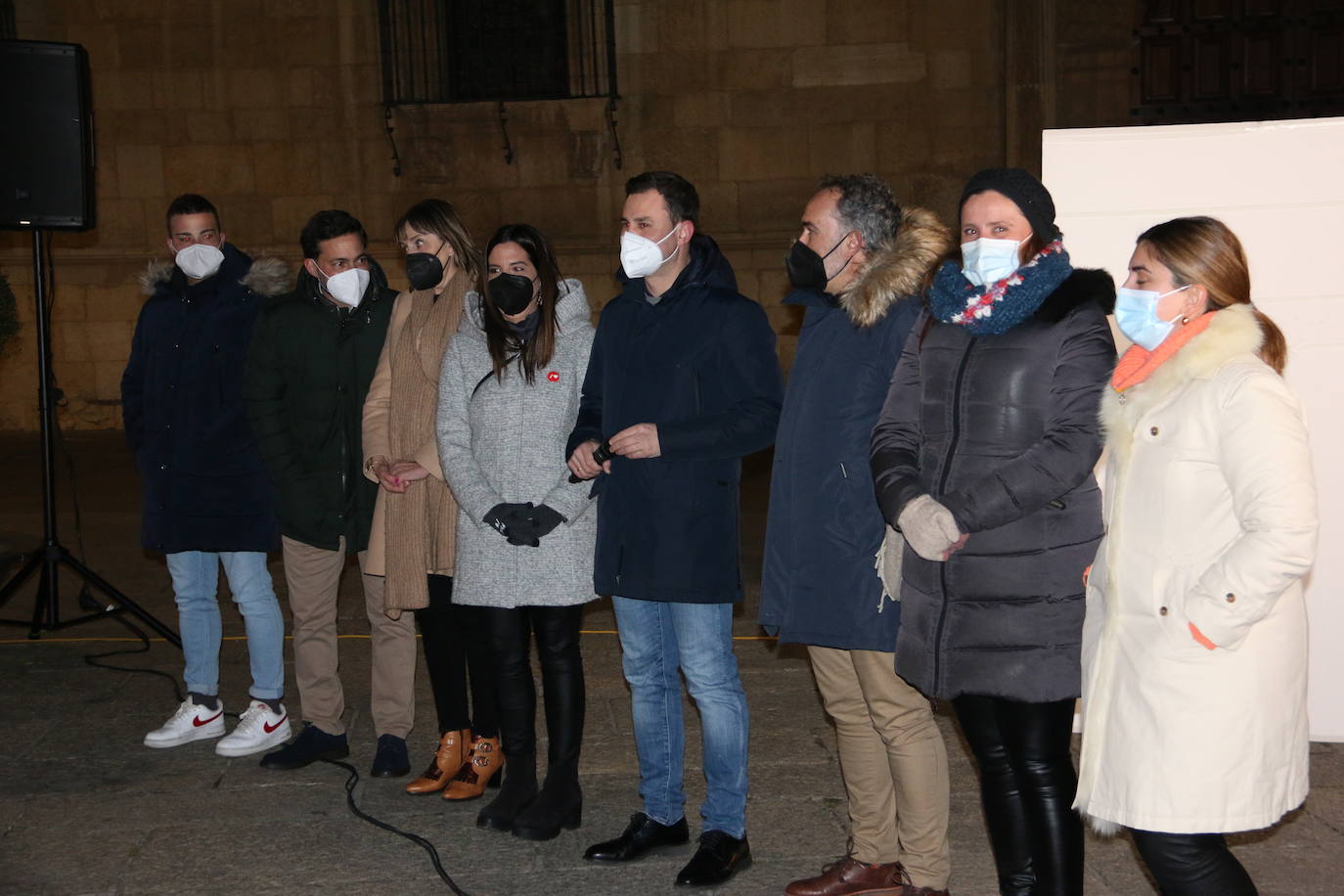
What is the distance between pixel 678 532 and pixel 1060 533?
41.3 inches

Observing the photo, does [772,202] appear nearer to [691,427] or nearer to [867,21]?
[867,21]

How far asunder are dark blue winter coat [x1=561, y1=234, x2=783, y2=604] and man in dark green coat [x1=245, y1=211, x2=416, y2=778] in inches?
49.0

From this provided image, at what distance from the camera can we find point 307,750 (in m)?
4.65

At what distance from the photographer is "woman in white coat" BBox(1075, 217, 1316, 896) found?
2512 mm

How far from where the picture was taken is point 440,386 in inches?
160

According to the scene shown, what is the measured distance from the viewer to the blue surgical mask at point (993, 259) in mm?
2953

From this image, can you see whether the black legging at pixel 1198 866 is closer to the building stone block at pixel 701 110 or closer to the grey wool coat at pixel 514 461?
the grey wool coat at pixel 514 461

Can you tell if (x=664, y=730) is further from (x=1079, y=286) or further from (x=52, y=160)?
(x=52, y=160)

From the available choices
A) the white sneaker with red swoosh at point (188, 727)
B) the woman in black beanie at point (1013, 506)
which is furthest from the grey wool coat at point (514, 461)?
the white sneaker with red swoosh at point (188, 727)

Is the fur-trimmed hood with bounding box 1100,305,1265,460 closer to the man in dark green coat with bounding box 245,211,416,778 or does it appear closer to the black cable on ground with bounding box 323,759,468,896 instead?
the black cable on ground with bounding box 323,759,468,896

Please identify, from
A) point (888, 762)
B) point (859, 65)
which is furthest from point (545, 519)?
point (859, 65)

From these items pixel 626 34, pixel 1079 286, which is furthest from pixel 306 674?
pixel 626 34

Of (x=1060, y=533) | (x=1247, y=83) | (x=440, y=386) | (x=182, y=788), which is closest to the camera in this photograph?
(x=1060, y=533)

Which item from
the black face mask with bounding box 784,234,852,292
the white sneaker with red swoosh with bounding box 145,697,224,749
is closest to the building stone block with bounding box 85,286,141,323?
the white sneaker with red swoosh with bounding box 145,697,224,749
